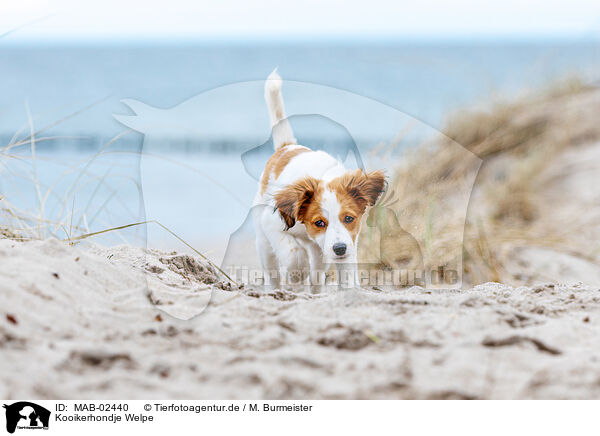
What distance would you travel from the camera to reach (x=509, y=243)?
374 centimetres

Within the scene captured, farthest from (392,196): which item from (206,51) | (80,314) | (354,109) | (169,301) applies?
(206,51)

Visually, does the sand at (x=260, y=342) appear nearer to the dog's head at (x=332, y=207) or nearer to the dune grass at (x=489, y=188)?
the dog's head at (x=332, y=207)

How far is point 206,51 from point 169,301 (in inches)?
520

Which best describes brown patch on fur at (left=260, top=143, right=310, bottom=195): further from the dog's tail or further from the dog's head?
the dog's head

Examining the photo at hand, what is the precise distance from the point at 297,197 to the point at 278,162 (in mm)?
240

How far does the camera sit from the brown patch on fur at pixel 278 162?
2.04m

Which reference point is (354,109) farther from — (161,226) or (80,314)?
(80,314)

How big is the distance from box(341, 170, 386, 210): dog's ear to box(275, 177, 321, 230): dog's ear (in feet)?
0.36

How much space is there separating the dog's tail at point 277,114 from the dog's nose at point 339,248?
0.51m

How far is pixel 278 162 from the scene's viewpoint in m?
2.07
